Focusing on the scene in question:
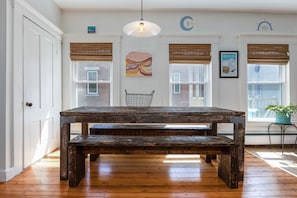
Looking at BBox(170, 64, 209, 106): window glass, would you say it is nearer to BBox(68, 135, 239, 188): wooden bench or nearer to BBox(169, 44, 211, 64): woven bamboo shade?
BBox(169, 44, 211, 64): woven bamboo shade

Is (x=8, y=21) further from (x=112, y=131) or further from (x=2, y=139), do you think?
(x=112, y=131)

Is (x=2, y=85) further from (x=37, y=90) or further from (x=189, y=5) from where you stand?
(x=189, y=5)

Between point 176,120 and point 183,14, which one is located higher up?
point 183,14

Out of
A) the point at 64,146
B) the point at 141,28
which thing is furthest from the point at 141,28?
the point at 64,146

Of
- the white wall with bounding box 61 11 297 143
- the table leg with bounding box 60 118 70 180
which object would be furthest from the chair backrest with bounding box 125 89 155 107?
the table leg with bounding box 60 118 70 180

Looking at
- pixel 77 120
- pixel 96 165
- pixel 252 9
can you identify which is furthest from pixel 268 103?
pixel 77 120

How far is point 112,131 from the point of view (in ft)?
11.2

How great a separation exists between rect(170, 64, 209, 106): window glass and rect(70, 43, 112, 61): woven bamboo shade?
1251mm

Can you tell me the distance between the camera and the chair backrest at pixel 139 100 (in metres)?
4.26

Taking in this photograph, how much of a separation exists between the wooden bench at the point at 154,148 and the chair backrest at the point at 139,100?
5.56 feet

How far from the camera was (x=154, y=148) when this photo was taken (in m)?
2.52

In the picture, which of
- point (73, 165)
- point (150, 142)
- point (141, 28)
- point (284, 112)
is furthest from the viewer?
point (284, 112)

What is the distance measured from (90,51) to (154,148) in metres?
2.54

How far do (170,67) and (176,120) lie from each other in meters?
2.12
